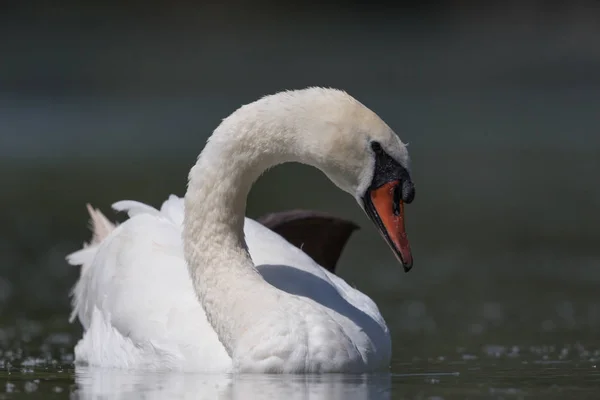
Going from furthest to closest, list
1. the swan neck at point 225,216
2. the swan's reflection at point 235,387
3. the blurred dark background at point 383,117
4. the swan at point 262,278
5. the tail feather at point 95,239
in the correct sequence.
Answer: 1. the blurred dark background at point 383,117
2. the tail feather at point 95,239
3. the swan neck at point 225,216
4. the swan at point 262,278
5. the swan's reflection at point 235,387

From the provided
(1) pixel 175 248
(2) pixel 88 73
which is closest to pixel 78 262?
(1) pixel 175 248

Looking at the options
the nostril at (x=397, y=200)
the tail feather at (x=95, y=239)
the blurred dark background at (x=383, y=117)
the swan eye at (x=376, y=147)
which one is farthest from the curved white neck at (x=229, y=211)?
the tail feather at (x=95, y=239)

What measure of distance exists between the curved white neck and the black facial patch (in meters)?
0.35

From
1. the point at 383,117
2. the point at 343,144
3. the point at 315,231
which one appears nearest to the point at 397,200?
the point at 343,144

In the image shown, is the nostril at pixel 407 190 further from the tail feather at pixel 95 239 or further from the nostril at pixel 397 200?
the tail feather at pixel 95 239

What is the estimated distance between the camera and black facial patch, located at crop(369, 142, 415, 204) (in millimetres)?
7566

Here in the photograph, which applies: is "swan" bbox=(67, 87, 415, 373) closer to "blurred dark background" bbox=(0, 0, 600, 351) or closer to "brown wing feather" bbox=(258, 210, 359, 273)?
"brown wing feather" bbox=(258, 210, 359, 273)

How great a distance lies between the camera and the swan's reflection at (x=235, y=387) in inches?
262

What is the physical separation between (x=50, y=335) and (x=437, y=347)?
268 cm

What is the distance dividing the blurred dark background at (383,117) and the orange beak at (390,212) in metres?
1.81

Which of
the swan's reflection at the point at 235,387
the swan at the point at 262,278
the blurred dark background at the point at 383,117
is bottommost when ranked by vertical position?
the swan's reflection at the point at 235,387

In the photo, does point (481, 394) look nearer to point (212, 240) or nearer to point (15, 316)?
point (212, 240)

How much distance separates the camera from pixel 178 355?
301 inches

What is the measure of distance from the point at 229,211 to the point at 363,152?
2.81 feet
